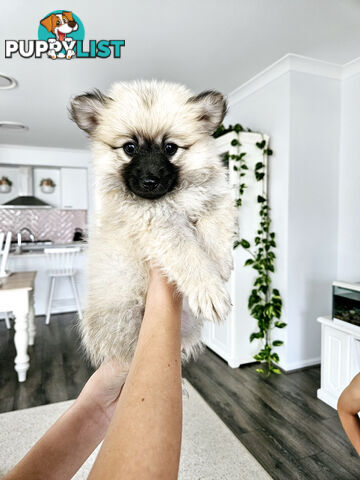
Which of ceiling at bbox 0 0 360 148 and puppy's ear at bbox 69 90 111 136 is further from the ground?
ceiling at bbox 0 0 360 148

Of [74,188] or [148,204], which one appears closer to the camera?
[148,204]

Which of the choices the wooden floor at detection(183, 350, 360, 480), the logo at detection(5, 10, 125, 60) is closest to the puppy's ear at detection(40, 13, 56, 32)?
the logo at detection(5, 10, 125, 60)

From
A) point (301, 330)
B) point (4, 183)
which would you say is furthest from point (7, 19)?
point (4, 183)

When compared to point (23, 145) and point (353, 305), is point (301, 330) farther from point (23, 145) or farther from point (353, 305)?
point (23, 145)

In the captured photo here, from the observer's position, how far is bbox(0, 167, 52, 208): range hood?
617 centimetres

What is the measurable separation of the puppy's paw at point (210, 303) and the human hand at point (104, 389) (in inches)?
12.4

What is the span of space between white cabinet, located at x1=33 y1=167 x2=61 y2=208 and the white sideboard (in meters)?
6.03

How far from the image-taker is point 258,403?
246cm

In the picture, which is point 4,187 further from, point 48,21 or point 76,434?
point 76,434

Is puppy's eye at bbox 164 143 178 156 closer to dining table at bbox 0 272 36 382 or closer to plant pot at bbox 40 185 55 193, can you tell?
dining table at bbox 0 272 36 382

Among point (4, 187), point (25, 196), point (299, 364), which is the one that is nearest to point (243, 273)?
point (299, 364)

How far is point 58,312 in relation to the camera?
5441mm

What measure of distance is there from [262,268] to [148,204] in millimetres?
2346

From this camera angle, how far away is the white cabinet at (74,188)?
6570mm
